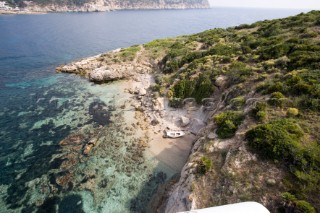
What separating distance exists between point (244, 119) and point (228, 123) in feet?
5.31

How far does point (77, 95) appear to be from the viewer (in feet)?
126

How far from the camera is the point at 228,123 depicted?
19234mm

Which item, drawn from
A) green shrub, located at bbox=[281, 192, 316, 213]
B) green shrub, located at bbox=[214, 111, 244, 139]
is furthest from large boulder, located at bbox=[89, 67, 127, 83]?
green shrub, located at bbox=[281, 192, 316, 213]

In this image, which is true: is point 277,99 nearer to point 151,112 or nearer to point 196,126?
point 196,126

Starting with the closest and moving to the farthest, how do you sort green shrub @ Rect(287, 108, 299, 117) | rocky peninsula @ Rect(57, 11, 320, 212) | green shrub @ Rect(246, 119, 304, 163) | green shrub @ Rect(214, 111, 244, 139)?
rocky peninsula @ Rect(57, 11, 320, 212) < green shrub @ Rect(246, 119, 304, 163) < green shrub @ Rect(287, 108, 299, 117) < green shrub @ Rect(214, 111, 244, 139)

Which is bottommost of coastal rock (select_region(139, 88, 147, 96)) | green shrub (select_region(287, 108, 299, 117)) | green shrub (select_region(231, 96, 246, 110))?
coastal rock (select_region(139, 88, 147, 96))

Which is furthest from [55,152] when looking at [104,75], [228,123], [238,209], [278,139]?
[104,75]

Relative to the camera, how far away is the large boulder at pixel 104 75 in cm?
4497

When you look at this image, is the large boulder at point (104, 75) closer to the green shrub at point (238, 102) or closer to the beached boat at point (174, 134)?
the beached boat at point (174, 134)

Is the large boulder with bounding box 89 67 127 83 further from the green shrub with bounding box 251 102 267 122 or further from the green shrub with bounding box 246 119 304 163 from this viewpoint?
the green shrub with bounding box 246 119 304 163

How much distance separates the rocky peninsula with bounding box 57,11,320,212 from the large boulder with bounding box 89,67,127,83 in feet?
14.1

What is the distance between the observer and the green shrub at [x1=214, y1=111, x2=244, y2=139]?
18.8 metres

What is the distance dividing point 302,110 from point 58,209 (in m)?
23.6

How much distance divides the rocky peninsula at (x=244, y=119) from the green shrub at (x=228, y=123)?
0.10m
